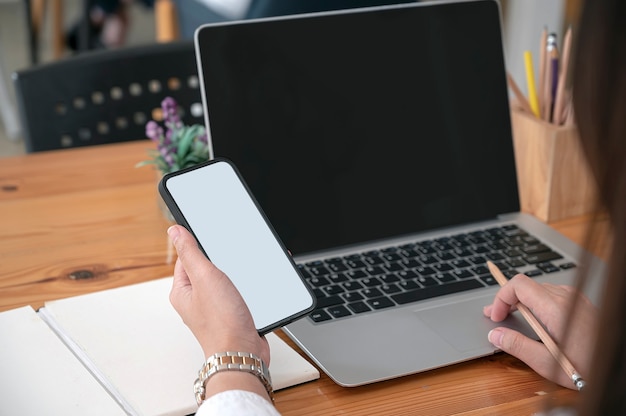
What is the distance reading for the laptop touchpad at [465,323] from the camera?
75 cm

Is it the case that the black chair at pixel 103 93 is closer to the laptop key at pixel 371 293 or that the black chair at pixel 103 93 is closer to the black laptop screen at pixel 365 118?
the black laptop screen at pixel 365 118

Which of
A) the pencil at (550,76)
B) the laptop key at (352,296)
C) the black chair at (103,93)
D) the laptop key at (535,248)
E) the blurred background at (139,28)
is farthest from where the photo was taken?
the blurred background at (139,28)

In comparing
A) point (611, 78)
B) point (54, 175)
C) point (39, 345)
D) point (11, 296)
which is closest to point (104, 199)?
point (54, 175)

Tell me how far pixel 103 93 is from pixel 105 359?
72cm

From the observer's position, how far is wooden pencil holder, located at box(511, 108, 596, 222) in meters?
1.01

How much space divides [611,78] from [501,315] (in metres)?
0.37

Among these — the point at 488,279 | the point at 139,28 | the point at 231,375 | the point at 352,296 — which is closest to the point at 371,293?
the point at 352,296

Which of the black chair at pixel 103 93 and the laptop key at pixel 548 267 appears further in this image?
the black chair at pixel 103 93

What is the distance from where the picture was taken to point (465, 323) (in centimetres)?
79

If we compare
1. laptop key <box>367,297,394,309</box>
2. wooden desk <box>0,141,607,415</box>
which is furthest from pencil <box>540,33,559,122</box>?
laptop key <box>367,297,394,309</box>

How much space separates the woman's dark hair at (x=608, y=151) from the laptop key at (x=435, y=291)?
35 cm

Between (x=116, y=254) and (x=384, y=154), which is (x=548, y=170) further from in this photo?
(x=116, y=254)

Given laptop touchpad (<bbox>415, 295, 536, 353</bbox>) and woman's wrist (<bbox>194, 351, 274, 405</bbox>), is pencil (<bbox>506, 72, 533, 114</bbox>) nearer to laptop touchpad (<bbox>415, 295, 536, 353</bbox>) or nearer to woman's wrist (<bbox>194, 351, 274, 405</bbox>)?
laptop touchpad (<bbox>415, 295, 536, 353</bbox>)

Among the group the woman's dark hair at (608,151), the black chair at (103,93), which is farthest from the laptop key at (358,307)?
the black chair at (103,93)
